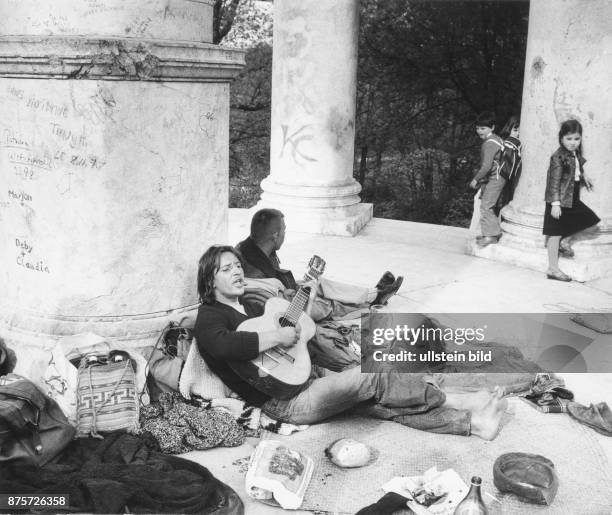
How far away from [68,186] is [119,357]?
41.3 inches

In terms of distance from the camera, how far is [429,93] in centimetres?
1841

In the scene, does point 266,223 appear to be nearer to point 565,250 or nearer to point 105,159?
point 105,159

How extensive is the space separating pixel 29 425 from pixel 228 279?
1356 millimetres

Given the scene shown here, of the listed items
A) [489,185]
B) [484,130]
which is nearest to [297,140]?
[484,130]

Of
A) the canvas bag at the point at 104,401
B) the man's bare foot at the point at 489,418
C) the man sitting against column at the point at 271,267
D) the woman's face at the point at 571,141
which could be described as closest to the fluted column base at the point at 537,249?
the woman's face at the point at 571,141

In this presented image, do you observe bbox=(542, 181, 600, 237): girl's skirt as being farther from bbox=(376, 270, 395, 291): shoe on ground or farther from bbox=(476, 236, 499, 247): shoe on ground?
bbox=(376, 270, 395, 291): shoe on ground

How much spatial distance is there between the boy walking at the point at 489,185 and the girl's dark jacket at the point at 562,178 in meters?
0.92

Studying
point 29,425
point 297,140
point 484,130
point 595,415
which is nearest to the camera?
point 29,425

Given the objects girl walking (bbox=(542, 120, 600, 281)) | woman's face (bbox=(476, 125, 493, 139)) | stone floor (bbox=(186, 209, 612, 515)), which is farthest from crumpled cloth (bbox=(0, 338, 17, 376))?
woman's face (bbox=(476, 125, 493, 139))

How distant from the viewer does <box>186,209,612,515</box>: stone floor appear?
688 cm

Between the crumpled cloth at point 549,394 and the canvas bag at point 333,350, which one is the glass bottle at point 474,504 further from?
the canvas bag at point 333,350

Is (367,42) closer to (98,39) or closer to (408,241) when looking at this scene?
(408,241)

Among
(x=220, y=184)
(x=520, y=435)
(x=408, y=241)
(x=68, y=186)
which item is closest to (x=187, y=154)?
(x=220, y=184)

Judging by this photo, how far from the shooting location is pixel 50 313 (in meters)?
4.88
